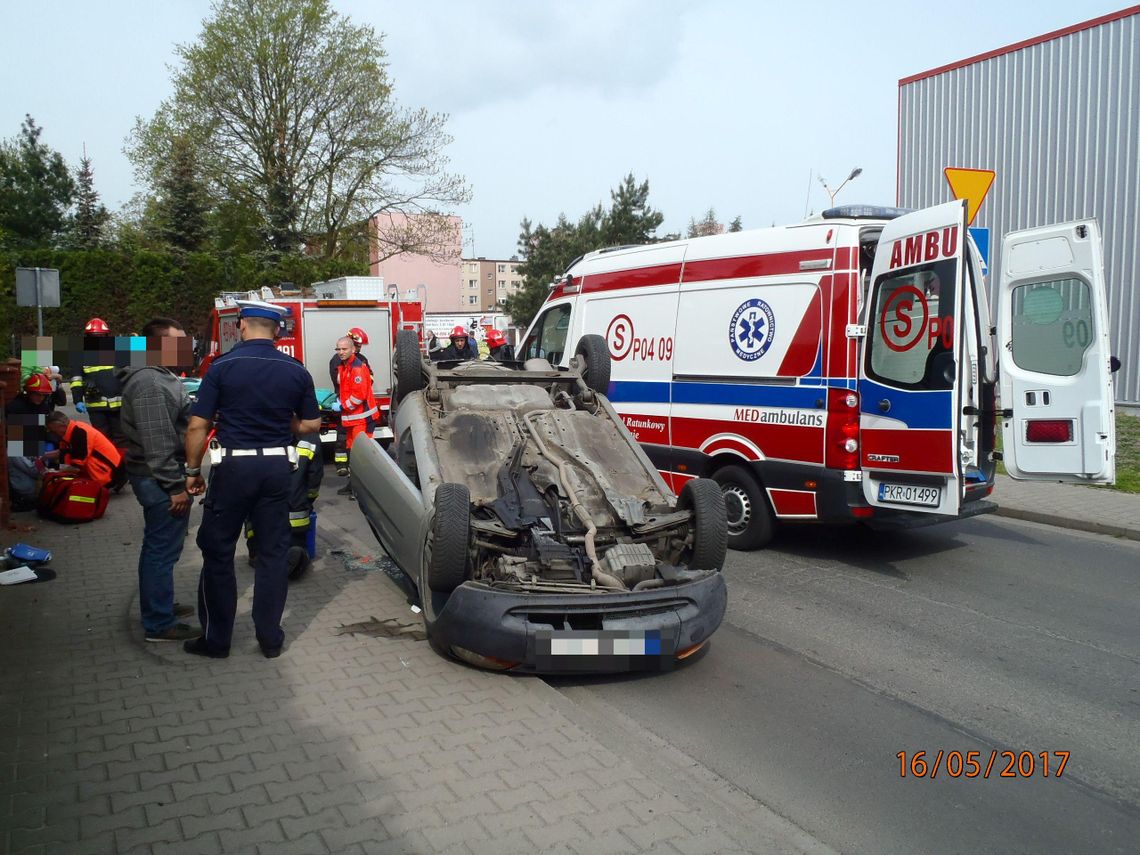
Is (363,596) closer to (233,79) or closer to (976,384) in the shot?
(976,384)

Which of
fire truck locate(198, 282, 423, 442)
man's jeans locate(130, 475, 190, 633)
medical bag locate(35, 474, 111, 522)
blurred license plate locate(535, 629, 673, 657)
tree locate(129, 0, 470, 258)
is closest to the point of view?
blurred license plate locate(535, 629, 673, 657)

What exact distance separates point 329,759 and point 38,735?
1.35 meters

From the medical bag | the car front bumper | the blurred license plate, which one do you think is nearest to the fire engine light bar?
the car front bumper

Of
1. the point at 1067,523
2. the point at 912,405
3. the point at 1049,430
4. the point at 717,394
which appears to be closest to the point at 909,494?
the point at 912,405

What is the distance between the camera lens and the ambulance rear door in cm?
635

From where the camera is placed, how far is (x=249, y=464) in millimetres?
4598

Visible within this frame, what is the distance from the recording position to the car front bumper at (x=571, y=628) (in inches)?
175

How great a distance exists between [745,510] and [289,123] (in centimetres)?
2951

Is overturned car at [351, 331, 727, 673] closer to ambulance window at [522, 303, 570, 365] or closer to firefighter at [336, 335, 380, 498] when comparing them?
firefighter at [336, 335, 380, 498]

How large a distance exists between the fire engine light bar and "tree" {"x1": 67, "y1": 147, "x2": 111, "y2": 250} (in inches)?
1375

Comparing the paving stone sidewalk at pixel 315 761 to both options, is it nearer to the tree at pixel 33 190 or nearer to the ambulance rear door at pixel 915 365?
the ambulance rear door at pixel 915 365

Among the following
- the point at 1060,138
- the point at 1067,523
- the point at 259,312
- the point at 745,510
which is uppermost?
the point at 1060,138

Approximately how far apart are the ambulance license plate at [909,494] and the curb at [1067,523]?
323 centimetres
